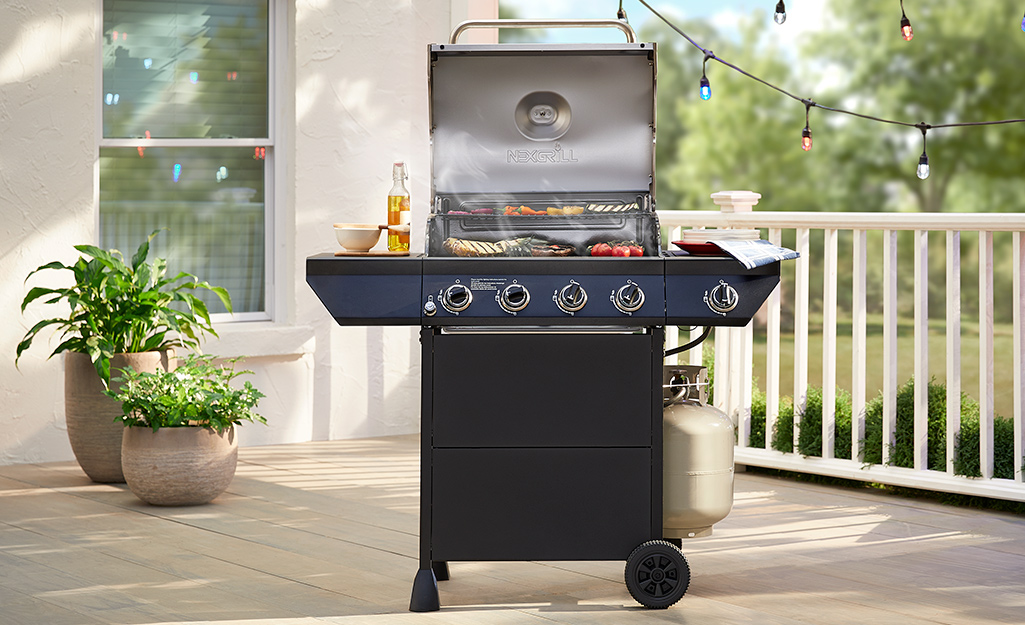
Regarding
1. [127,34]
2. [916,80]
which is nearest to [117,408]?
[127,34]

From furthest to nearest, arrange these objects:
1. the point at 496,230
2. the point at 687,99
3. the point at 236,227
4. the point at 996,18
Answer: the point at 687,99 < the point at 996,18 < the point at 236,227 < the point at 496,230

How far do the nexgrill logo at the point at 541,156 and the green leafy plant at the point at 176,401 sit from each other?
4.68 ft

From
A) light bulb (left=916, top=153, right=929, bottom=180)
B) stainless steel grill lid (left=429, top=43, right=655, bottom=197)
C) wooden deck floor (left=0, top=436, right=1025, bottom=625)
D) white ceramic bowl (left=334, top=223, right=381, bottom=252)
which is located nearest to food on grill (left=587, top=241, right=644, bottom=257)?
stainless steel grill lid (left=429, top=43, right=655, bottom=197)

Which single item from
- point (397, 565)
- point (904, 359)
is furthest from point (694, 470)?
point (904, 359)

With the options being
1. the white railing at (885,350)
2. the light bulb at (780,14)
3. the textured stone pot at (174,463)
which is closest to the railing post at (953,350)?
the white railing at (885,350)

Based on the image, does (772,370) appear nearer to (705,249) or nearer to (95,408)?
(705,249)

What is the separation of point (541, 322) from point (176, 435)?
164 cm

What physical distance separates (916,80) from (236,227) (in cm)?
1634

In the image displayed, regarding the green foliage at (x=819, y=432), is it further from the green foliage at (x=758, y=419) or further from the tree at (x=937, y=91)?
the tree at (x=937, y=91)

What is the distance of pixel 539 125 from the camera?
2992 millimetres

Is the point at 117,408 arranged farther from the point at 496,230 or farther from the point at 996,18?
the point at 996,18

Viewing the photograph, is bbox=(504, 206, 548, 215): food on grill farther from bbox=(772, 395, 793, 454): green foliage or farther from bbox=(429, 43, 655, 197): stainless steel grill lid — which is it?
bbox=(772, 395, 793, 454): green foliage

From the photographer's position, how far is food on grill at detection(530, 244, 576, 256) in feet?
9.05

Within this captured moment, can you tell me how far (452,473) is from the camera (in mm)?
→ 2721
